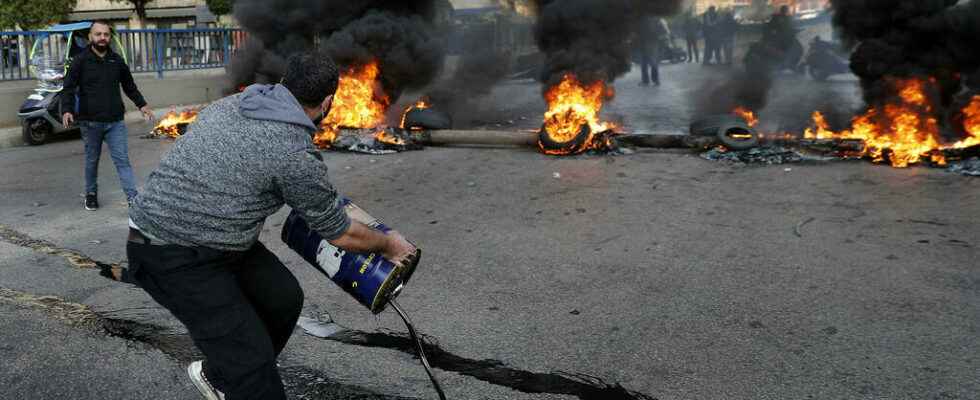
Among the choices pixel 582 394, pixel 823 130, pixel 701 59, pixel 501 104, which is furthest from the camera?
pixel 701 59

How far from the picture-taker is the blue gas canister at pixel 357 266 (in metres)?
2.60

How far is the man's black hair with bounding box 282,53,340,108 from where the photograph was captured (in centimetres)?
249

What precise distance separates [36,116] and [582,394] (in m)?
10.2

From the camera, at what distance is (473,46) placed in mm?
21312

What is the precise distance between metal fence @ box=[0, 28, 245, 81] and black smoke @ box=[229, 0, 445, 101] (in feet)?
5.43

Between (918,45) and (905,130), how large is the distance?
1265 millimetres

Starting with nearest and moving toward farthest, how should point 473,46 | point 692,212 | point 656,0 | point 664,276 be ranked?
point 664,276
point 692,212
point 656,0
point 473,46

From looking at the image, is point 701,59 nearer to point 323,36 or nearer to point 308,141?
point 323,36

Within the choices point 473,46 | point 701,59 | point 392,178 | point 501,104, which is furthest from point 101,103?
point 701,59

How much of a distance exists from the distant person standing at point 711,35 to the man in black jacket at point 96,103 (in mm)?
17634

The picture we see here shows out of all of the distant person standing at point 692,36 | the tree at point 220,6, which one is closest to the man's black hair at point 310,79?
the distant person standing at point 692,36

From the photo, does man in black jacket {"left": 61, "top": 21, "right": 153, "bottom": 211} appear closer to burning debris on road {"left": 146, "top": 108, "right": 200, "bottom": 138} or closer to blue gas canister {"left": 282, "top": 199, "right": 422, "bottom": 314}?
blue gas canister {"left": 282, "top": 199, "right": 422, "bottom": 314}

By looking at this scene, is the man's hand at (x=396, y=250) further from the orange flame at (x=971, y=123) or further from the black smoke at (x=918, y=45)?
the black smoke at (x=918, y=45)

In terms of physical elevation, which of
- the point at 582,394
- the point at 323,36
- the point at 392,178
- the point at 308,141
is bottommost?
the point at 582,394
